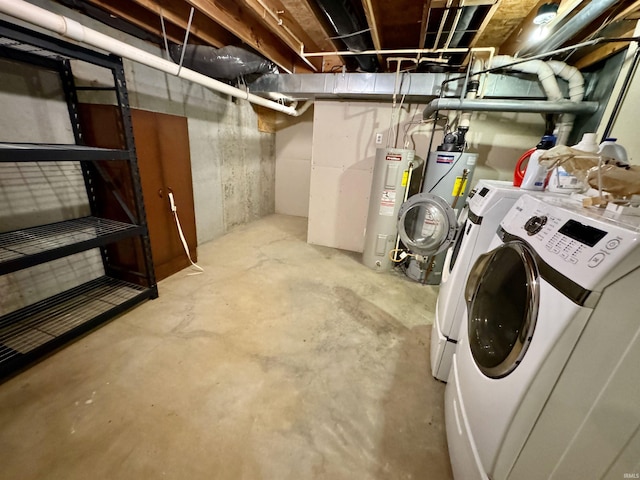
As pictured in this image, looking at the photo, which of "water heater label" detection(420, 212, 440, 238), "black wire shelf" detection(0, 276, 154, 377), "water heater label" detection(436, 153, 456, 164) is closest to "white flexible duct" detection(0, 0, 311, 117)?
"black wire shelf" detection(0, 276, 154, 377)

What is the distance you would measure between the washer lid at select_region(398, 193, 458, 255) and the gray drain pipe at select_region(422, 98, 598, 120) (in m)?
0.95

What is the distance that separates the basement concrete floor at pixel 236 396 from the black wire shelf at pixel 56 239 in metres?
0.65

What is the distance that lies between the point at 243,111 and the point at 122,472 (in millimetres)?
4194

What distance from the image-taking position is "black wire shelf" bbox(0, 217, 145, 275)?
4.57 ft

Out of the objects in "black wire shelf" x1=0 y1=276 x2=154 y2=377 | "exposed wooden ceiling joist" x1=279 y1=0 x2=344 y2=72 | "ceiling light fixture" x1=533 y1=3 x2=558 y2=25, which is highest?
"exposed wooden ceiling joist" x1=279 y1=0 x2=344 y2=72

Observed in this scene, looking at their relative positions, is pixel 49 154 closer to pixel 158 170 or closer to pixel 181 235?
pixel 158 170

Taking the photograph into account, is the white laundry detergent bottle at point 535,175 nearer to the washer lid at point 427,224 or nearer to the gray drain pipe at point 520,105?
the washer lid at point 427,224

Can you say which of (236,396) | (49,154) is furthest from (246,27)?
(236,396)

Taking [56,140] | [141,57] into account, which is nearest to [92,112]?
[56,140]

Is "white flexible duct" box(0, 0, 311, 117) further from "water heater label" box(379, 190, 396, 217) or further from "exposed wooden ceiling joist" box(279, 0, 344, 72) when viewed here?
"water heater label" box(379, 190, 396, 217)

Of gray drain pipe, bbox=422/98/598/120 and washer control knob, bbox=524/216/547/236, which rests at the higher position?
gray drain pipe, bbox=422/98/598/120

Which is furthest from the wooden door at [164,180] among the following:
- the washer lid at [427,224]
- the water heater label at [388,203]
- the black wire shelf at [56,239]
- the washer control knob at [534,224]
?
the washer control knob at [534,224]

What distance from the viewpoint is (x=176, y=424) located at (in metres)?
1.26

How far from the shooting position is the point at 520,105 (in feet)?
7.23
